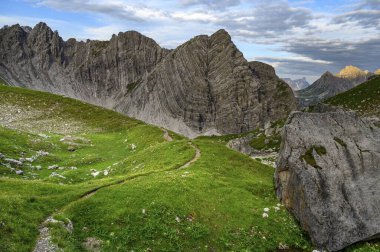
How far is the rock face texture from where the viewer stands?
31.4 meters

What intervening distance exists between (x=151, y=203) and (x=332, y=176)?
16.6 meters

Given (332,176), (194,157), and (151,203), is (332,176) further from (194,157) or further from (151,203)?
(194,157)

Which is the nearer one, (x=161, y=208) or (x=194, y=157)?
(x=161, y=208)

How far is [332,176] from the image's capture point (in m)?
34.3

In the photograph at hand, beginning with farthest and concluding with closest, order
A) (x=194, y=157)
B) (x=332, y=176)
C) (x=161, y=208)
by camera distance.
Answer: (x=194, y=157) → (x=332, y=176) → (x=161, y=208)

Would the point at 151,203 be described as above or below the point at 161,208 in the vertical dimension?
above

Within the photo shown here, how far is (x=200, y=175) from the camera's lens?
132 feet

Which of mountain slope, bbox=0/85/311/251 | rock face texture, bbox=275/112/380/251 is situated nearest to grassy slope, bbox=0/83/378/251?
mountain slope, bbox=0/85/311/251

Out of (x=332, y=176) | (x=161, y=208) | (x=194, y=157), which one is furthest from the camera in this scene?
(x=194, y=157)

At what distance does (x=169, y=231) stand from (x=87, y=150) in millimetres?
41458

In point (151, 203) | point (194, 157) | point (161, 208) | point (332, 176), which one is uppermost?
point (332, 176)

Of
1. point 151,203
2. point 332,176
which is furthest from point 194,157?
point 332,176

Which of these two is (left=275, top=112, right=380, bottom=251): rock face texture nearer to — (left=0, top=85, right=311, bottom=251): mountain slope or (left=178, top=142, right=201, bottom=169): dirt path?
(left=0, top=85, right=311, bottom=251): mountain slope

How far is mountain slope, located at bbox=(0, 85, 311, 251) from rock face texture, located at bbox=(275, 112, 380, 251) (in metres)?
2.06
